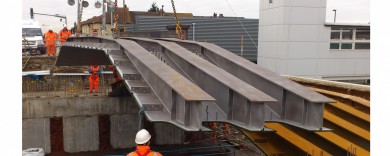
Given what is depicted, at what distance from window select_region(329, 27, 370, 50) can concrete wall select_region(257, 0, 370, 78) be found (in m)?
0.24

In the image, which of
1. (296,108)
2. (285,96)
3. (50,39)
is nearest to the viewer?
(296,108)

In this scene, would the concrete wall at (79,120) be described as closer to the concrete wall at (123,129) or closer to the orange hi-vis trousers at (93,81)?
the concrete wall at (123,129)

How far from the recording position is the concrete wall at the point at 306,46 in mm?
15117

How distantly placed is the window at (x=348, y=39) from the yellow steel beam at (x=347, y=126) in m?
8.77

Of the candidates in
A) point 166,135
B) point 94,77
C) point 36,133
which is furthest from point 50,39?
point 166,135

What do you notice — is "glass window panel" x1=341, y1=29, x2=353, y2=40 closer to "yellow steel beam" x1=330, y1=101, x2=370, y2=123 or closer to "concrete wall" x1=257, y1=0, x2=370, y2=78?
"concrete wall" x1=257, y1=0, x2=370, y2=78

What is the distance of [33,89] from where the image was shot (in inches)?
638

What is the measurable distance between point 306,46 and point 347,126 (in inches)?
342

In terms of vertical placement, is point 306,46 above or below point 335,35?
below

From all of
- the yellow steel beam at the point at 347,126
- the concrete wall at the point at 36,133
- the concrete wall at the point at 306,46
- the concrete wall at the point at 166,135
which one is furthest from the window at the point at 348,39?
the concrete wall at the point at 36,133

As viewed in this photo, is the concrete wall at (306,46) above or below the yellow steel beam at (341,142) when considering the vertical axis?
above

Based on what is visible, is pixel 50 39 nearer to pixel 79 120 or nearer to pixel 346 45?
pixel 79 120

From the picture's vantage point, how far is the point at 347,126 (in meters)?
7.29

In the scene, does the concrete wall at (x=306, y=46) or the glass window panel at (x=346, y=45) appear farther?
the glass window panel at (x=346, y=45)
